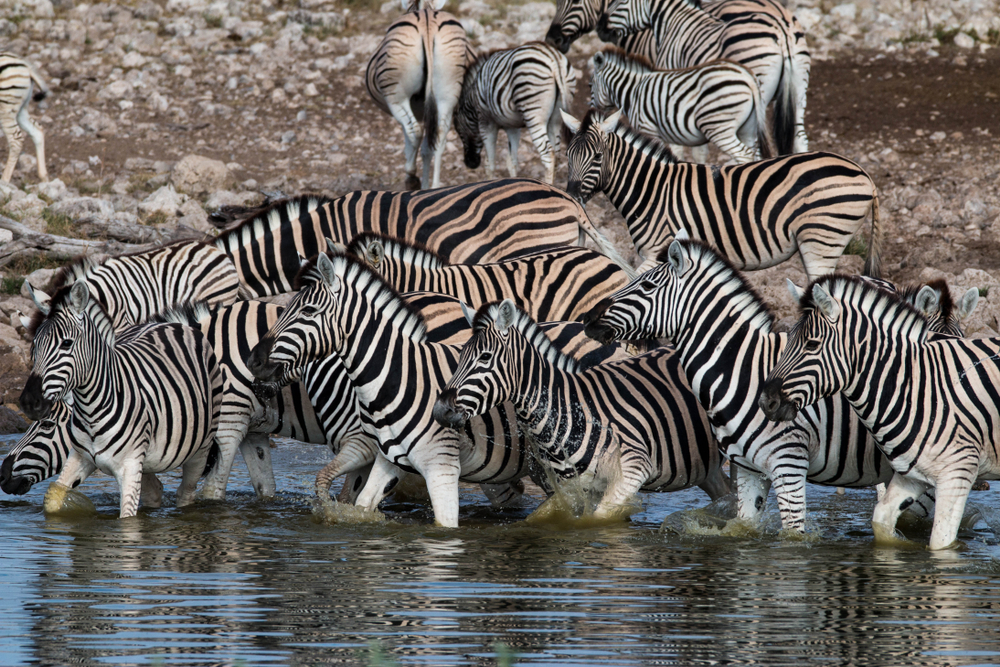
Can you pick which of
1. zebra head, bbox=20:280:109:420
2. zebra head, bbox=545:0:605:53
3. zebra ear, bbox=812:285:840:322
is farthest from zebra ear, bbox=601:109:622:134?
zebra head, bbox=545:0:605:53

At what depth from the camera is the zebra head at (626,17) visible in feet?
49.3

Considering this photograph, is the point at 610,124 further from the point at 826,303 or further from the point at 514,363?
the point at 826,303

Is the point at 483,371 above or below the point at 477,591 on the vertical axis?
above

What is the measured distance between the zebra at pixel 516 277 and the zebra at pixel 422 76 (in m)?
Result: 5.43

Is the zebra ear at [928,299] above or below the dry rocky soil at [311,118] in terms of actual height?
below

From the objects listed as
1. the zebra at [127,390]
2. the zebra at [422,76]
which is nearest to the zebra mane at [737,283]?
the zebra at [127,390]

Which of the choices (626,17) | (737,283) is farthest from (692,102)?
(737,283)

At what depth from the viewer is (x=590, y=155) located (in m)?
11.0

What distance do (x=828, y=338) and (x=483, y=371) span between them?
5.83 feet

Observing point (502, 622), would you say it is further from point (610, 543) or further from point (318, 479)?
point (318, 479)

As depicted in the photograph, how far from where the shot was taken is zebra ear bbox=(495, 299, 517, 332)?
24.1 ft

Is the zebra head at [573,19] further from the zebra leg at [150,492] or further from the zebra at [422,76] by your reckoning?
the zebra leg at [150,492]

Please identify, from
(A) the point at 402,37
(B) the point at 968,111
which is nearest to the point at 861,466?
(A) the point at 402,37

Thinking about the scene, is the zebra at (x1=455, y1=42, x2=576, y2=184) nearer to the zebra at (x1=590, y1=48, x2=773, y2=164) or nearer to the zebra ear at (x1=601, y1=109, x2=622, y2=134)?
the zebra at (x1=590, y1=48, x2=773, y2=164)
